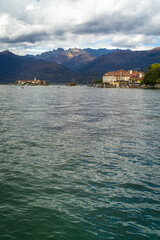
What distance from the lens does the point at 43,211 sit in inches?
426

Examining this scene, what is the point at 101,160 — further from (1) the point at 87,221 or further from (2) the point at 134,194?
(1) the point at 87,221

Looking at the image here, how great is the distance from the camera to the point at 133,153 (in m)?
20.1

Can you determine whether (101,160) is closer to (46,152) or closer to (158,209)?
(46,152)

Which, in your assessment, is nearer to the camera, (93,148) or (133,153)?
(133,153)

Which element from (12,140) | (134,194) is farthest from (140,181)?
A: (12,140)

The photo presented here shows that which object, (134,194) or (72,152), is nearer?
(134,194)

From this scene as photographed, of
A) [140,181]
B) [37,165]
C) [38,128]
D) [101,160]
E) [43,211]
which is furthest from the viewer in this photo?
[38,128]

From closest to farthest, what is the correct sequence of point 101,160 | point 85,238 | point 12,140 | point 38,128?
point 85,238 → point 101,160 → point 12,140 → point 38,128

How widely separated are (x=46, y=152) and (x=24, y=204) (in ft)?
28.0

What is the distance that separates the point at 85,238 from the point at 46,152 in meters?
11.4

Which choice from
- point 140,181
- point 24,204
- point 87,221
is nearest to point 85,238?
point 87,221

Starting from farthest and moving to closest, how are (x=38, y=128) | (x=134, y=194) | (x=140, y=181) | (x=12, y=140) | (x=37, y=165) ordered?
1. (x=38, y=128)
2. (x=12, y=140)
3. (x=37, y=165)
4. (x=140, y=181)
5. (x=134, y=194)

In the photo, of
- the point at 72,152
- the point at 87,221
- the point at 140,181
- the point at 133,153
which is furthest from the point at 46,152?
the point at 87,221

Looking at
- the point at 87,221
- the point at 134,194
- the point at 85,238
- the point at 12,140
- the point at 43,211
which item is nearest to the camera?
the point at 85,238
